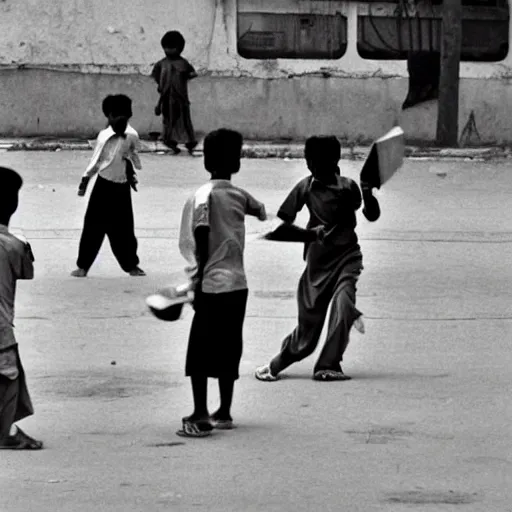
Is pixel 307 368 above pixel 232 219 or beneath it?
beneath

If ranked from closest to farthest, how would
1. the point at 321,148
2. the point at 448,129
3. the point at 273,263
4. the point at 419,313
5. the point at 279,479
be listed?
the point at 279,479 < the point at 321,148 < the point at 419,313 < the point at 273,263 < the point at 448,129

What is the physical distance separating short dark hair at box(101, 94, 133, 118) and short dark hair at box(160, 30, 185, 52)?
11.1 m

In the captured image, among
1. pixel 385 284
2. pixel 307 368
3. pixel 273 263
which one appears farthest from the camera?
pixel 273 263

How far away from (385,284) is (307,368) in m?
3.15

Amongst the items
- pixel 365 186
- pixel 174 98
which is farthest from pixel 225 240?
pixel 174 98

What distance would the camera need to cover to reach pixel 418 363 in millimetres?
9867

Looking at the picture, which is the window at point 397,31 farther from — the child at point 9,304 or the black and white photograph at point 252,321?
the child at point 9,304

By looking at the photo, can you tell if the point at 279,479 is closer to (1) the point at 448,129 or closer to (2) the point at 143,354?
(2) the point at 143,354

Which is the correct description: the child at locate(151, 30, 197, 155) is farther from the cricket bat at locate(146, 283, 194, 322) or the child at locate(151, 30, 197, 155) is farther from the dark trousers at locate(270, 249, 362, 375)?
the cricket bat at locate(146, 283, 194, 322)

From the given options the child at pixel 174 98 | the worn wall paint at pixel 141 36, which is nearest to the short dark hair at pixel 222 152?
the child at pixel 174 98

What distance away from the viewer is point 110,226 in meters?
13.3

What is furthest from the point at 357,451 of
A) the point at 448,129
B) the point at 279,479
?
the point at 448,129

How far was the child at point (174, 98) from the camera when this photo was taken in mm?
23594

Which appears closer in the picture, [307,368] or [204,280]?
[204,280]
